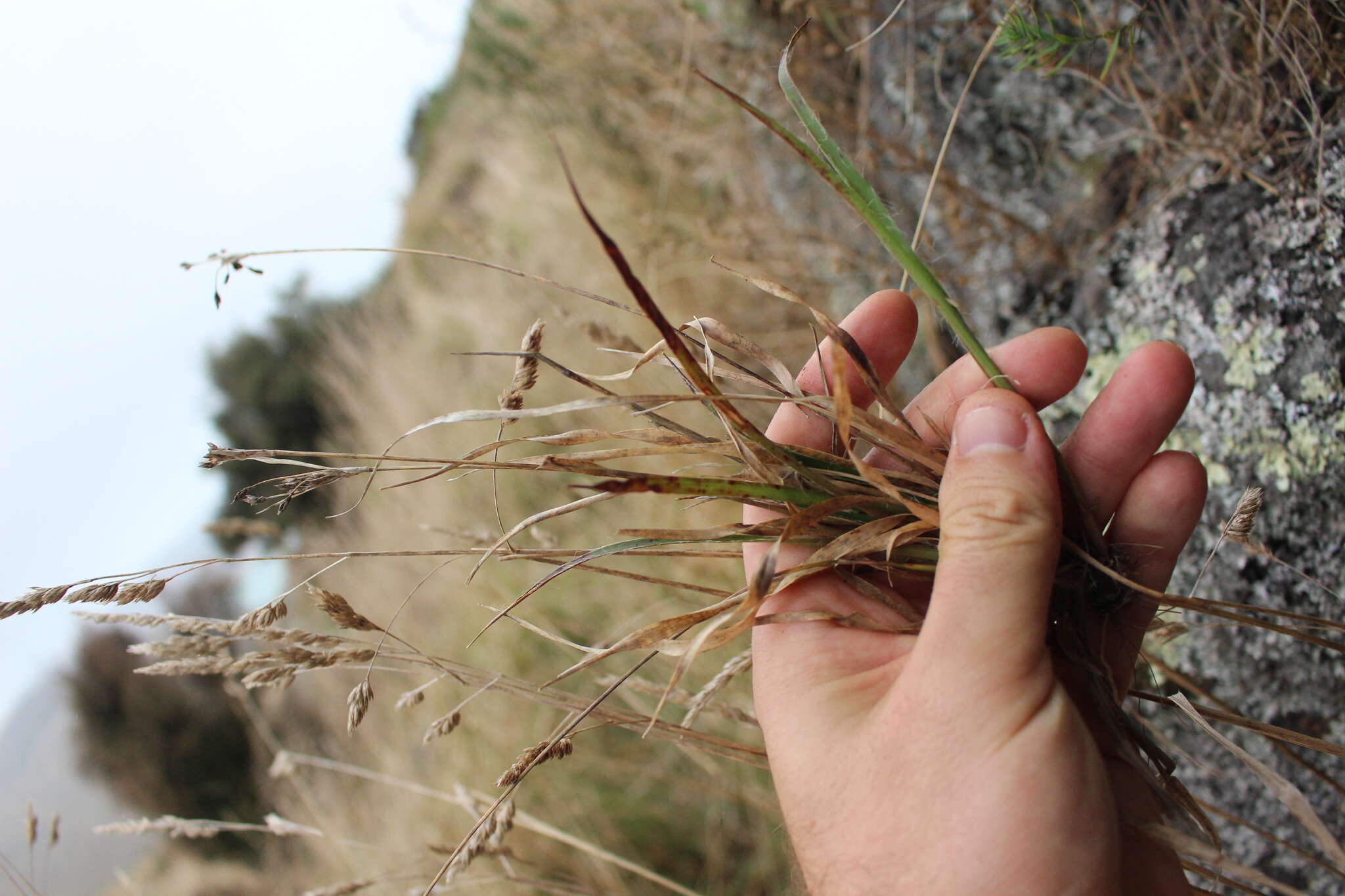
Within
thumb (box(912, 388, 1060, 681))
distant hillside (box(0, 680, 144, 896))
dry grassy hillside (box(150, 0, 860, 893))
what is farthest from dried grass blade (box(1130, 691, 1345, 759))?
distant hillside (box(0, 680, 144, 896))

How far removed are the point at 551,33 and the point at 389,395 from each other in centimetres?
325

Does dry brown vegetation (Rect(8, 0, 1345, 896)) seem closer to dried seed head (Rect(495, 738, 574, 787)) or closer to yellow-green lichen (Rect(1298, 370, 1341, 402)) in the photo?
dried seed head (Rect(495, 738, 574, 787))

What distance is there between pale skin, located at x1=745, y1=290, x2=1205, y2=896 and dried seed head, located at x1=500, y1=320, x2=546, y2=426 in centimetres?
31

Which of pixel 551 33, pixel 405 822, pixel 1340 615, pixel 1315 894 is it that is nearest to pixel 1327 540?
pixel 1340 615

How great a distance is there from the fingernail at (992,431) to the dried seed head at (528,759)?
1.58 feet

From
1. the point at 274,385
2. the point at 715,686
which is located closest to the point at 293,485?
the point at 715,686

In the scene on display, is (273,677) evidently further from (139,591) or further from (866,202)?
(866,202)

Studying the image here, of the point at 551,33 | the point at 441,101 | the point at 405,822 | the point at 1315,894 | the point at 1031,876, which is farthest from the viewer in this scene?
the point at 441,101

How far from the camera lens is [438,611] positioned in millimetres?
4203

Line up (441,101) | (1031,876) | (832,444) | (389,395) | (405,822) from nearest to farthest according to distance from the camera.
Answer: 1. (1031,876)
2. (832,444)
3. (405,822)
4. (389,395)
5. (441,101)

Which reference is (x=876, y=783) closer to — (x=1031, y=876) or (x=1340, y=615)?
(x=1031, y=876)

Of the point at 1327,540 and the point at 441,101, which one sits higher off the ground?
the point at 441,101

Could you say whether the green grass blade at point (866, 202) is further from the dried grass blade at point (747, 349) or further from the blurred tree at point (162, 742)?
the blurred tree at point (162, 742)

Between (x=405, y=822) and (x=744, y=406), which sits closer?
(x=744, y=406)
